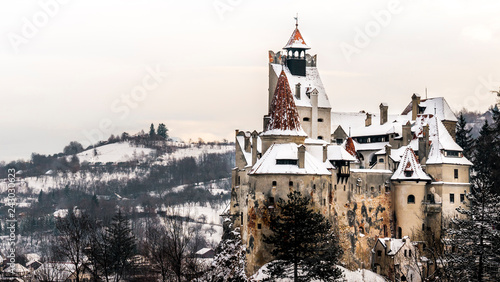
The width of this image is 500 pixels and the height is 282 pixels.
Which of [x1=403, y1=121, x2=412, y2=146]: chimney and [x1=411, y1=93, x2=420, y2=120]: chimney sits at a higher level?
[x1=411, y1=93, x2=420, y2=120]: chimney

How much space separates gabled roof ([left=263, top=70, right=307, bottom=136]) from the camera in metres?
85.1

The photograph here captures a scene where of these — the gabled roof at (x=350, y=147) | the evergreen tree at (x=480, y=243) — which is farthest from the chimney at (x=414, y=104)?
the evergreen tree at (x=480, y=243)

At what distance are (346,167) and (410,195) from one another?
7.85 m

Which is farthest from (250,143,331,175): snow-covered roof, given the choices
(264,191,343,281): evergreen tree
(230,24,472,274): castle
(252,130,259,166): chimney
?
(252,130,259,166): chimney

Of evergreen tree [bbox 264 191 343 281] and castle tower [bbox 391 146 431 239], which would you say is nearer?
evergreen tree [bbox 264 191 343 281]

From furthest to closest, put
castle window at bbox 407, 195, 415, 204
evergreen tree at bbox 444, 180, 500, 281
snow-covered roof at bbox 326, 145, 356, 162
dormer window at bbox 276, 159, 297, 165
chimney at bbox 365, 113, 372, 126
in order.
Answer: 1. chimney at bbox 365, 113, 372, 126
2. castle window at bbox 407, 195, 415, 204
3. snow-covered roof at bbox 326, 145, 356, 162
4. dormer window at bbox 276, 159, 297, 165
5. evergreen tree at bbox 444, 180, 500, 281

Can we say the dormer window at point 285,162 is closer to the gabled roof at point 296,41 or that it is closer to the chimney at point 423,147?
the chimney at point 423,147

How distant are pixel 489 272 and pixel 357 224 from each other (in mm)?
29812

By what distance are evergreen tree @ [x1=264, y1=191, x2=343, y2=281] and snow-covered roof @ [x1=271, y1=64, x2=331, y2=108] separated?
1730 cm

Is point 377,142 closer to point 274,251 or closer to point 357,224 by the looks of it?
point 357,224

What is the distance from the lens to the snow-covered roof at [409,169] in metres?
89.8

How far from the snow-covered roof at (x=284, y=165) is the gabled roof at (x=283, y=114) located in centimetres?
183

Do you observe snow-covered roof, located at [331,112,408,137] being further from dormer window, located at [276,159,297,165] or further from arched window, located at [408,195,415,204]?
dormer window, located at [276,159,297,165]

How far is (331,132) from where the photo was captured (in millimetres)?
100625
